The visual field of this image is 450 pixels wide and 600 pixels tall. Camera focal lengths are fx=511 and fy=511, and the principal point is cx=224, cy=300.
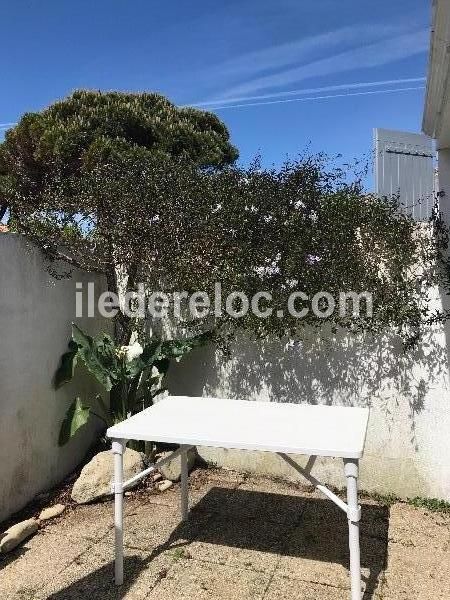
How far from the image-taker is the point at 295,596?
3.34 metres

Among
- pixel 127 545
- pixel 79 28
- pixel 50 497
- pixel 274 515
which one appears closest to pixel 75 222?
pixel 50 497

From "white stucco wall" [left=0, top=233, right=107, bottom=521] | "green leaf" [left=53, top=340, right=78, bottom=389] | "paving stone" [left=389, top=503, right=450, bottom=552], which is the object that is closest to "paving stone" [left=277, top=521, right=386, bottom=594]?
"paving stone" [left=389, top=503, right=450, bottom=552]

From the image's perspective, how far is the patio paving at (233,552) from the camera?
11.3ft

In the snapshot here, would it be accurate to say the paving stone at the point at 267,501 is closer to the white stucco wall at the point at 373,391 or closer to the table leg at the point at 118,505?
the white stucco wall at the point at 373,391

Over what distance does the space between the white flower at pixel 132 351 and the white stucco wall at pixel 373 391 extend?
88 cm

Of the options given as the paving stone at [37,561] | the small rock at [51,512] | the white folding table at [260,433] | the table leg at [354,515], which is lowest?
the paving stone at [37,561]

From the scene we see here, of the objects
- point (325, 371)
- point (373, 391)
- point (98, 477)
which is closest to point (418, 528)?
point (373, 391)

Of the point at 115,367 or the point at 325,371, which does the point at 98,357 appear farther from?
the point at 325,371

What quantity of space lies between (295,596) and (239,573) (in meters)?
0.46

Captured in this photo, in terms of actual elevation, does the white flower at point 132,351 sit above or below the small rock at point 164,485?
above

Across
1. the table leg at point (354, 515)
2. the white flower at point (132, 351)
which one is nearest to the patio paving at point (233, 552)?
the table leg at point (354, 515)

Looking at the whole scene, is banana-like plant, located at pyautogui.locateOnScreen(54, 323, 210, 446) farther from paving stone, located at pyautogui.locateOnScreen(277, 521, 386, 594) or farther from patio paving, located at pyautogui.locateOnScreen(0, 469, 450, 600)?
paving stone, located at pyautogui.locateOnScreen(277, 521, 386, 594)

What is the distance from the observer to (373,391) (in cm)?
500

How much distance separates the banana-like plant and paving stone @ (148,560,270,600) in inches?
77.8
